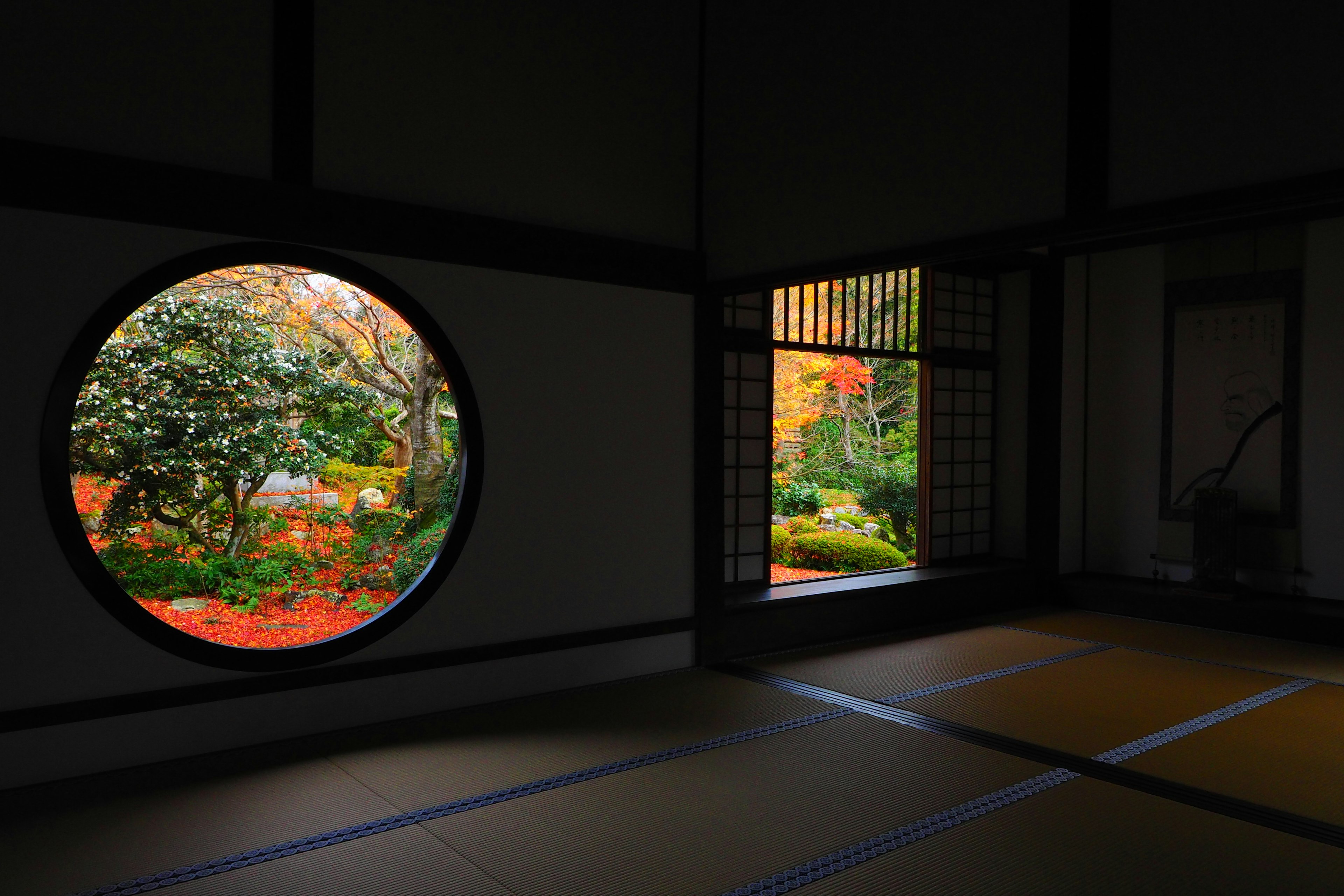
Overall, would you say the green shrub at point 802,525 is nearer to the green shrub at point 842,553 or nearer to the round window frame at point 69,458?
the green shrub at point 842,553

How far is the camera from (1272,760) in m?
3.38

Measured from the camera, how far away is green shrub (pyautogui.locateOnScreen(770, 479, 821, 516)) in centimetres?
966

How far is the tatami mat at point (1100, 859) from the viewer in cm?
240

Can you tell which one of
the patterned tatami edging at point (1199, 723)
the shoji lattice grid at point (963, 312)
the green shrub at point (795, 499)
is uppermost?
the shoji lattice grid at point (963, 312)

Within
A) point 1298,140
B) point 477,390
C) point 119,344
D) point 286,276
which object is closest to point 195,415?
point 119,344

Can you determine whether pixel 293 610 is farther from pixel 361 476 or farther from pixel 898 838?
pixel 898 838

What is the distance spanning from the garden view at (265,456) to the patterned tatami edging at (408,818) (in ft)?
12.1

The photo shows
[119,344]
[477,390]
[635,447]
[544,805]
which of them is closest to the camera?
[544,805]

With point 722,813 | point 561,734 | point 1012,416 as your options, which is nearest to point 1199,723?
point 722,813

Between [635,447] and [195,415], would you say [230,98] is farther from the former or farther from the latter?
[195,415]

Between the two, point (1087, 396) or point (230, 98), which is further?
point (1087, 396)

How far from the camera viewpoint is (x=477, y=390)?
3861 millimetres

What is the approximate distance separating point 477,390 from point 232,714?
157 centimetres

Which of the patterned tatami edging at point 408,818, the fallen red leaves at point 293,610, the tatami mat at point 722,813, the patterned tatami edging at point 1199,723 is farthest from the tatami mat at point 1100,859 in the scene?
the fallen red leaves at point 293,610
